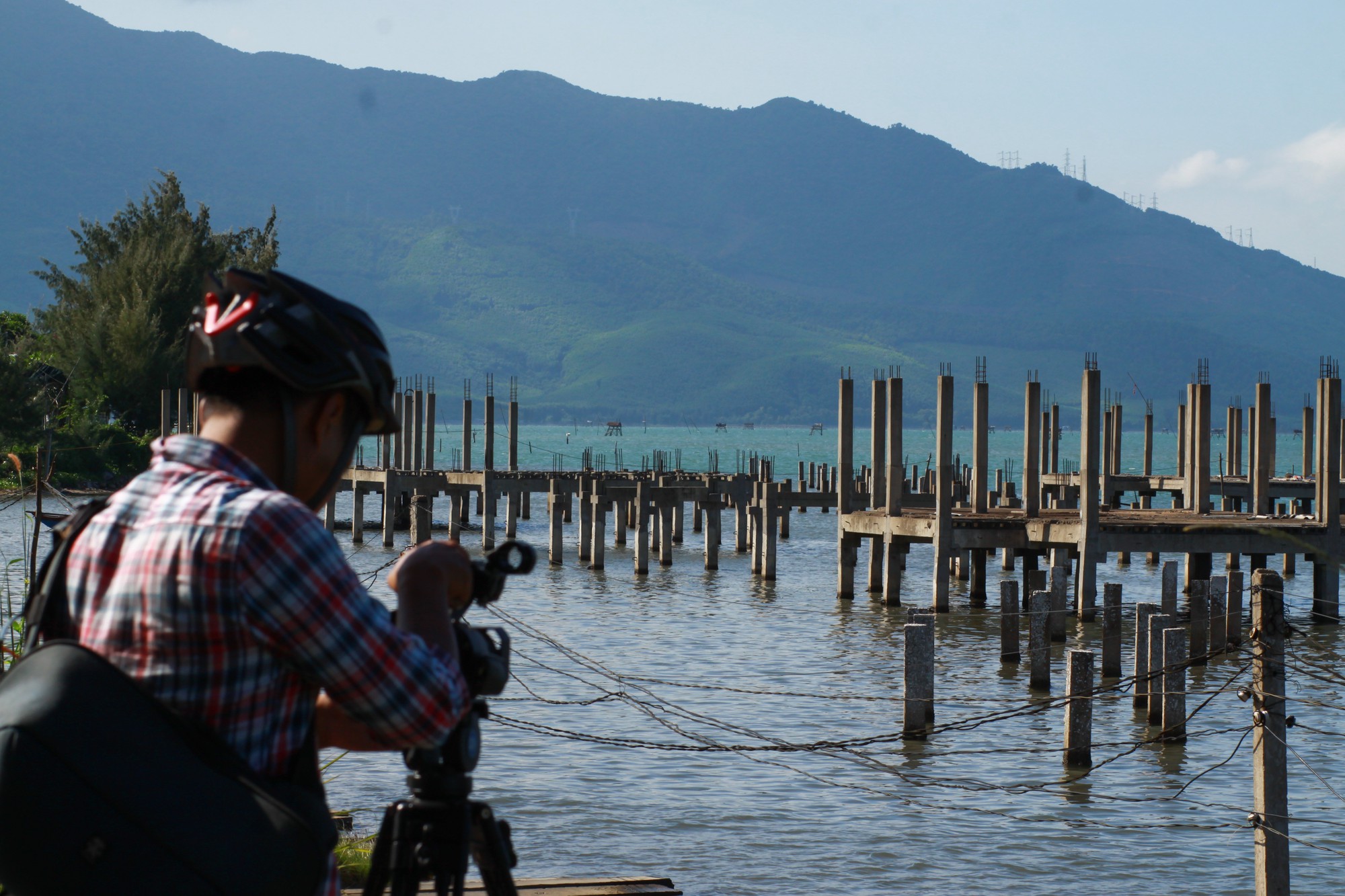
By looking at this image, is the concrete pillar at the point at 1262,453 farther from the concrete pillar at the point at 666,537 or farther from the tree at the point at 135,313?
the tree at the point at 135,313

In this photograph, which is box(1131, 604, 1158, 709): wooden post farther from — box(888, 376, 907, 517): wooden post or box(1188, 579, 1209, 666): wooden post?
box(888, 376, 907, 517): wooden post

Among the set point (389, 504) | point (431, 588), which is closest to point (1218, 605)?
point (431, 588)

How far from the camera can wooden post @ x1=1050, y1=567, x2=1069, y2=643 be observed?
20.8 m

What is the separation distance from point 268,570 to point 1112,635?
16.8 metres

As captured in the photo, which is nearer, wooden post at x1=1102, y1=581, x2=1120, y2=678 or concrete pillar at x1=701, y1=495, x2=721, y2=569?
wooden post at x1=1102, y1=581, x2=1120, y2=678

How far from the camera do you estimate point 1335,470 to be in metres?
25.1

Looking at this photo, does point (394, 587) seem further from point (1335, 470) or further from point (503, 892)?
point (1335, 470)

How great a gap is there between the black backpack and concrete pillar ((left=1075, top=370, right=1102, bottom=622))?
67.8ft

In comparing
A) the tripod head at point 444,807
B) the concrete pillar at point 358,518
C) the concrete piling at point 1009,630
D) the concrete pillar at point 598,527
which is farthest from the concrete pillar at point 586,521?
the tripod head at point 444,807

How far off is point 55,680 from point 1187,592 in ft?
93.8

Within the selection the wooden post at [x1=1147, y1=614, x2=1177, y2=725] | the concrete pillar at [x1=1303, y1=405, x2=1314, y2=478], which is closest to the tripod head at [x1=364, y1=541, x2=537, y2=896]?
the wooden post at [x1=1147, y1=614, x2=1177, y2=725]

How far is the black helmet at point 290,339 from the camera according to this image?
2.35m

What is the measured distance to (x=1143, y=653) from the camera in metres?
16.1

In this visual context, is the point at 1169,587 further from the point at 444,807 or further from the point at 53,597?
the point at 53,597
